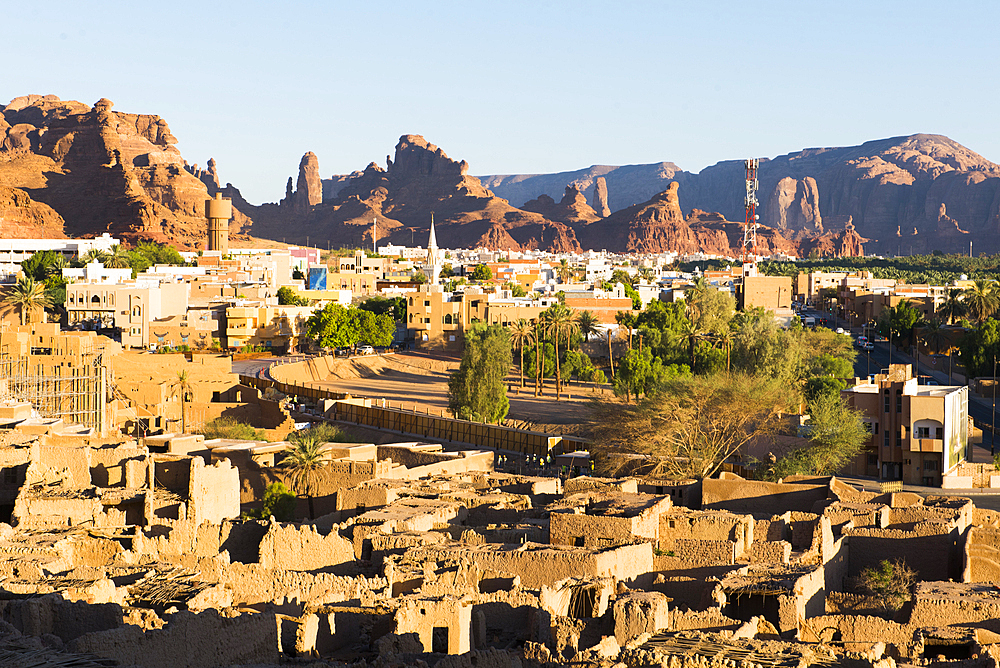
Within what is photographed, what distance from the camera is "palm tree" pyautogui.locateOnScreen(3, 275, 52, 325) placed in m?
63.3

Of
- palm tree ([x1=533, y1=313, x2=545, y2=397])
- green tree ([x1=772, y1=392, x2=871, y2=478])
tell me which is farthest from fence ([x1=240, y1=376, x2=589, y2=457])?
palm tree ([x1=533, y1=313, x2=545, y2=397])

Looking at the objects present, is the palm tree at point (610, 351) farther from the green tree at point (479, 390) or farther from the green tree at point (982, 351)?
the green tree at point (982, 351)

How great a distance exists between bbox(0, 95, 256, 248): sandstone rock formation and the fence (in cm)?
9119

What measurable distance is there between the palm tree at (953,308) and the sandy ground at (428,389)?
3143 cm

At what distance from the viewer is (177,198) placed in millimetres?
145125

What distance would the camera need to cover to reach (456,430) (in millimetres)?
42156

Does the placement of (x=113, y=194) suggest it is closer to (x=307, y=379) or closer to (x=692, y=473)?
(x=307, y=379)

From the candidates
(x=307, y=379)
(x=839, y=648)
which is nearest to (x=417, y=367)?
(x=307, y=379)

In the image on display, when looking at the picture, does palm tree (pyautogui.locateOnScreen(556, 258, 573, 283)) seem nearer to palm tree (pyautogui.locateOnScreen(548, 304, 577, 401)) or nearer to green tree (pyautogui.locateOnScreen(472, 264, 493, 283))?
green tree (pyautogui.locateOnScreen(472, 264, 493, 283))

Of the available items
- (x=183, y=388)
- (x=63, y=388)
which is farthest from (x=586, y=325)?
(x=63, y=388)

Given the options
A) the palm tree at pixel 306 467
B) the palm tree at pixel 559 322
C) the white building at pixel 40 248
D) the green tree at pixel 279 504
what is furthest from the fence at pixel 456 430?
the white building at pixel 40 248

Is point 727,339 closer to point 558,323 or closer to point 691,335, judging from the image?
point 691,335

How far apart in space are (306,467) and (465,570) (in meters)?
12.4

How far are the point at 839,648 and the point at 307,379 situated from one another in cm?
4686
